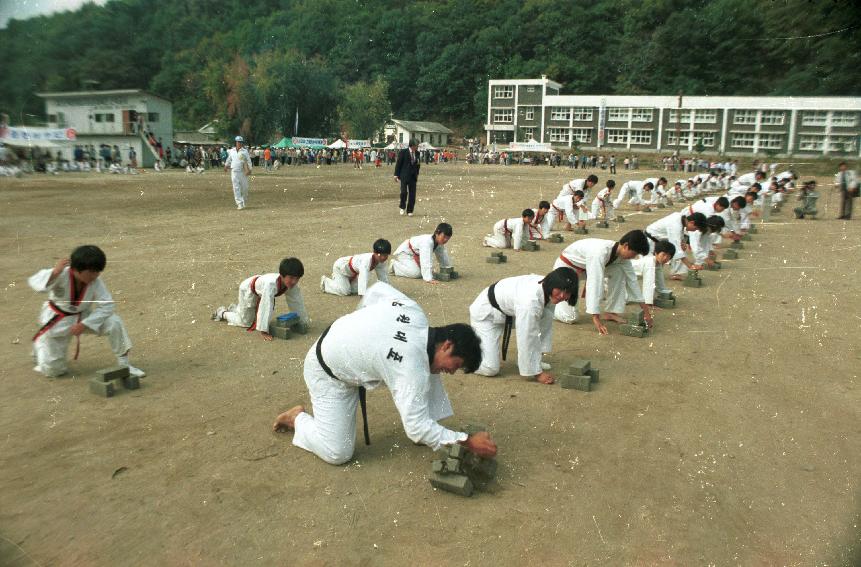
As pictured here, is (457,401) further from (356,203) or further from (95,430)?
(356,203)

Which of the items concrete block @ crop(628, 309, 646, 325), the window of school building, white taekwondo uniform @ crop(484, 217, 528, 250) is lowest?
concrete block @ crop(628, 309, 646, 325)

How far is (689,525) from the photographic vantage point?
346 centimetres

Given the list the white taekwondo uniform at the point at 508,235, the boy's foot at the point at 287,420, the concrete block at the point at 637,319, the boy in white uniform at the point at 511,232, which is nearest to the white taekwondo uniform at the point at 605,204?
the boy in white uniform at the point at 511,232

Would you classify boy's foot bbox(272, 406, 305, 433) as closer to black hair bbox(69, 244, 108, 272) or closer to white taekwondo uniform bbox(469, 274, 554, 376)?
white taekwondo uniform bbox(469, 274, 554, 376)

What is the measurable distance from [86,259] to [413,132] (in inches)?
3147

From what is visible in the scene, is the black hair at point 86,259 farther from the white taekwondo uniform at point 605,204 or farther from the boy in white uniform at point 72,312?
the white taekwondo uniform at point 605,204

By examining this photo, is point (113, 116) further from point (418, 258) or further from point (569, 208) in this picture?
point (569, 208)

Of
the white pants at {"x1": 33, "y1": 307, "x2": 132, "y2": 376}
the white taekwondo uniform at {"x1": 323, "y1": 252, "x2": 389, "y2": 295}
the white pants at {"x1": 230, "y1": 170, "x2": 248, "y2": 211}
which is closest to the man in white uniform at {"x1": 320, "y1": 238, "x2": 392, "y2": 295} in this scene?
the white taekwondo uniform at {"x1": 323, "y1": 252, "x2": 389, "y2": 295}

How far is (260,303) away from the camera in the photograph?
6637mm

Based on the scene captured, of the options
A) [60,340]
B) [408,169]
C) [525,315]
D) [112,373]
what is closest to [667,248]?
[525,315]

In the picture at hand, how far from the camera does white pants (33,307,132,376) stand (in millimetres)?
5277

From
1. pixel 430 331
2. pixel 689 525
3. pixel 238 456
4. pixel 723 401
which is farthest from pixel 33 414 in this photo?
pixel 723 401

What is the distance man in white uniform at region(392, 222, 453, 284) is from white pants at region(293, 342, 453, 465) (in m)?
5.22

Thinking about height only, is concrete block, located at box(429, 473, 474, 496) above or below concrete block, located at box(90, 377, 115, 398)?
below
